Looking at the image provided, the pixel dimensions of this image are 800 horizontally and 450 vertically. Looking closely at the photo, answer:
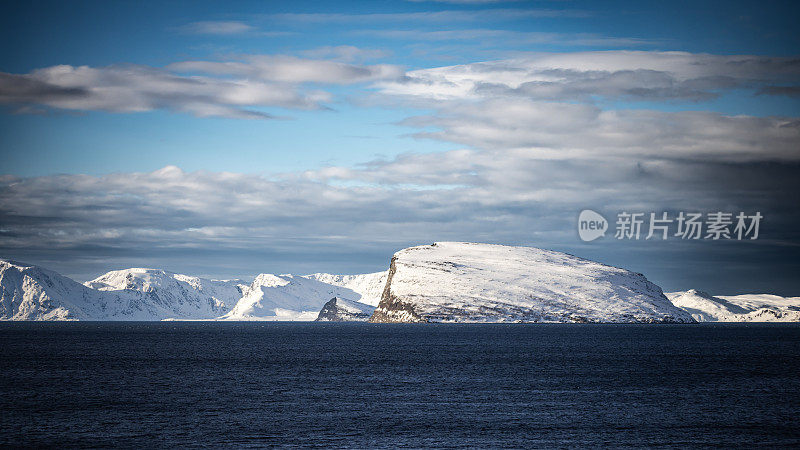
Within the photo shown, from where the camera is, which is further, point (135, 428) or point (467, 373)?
point (467, 373)

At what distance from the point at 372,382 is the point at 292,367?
31.2 metres

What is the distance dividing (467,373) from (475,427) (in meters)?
51.3

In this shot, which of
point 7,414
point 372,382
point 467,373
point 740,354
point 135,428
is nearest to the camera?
point 135,428

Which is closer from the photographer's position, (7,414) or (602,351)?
(7,414)

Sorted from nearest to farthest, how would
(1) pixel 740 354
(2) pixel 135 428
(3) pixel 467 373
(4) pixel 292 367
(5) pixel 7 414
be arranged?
(2) pixel 135 428 < (5) pixel 7 414 < (3) pixel 467 373 < (4) pixel 292 367 < (1) pixel 740 354

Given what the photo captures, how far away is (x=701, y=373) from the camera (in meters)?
122

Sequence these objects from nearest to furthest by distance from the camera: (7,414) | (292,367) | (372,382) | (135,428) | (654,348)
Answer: (135,428), (7,414), (372,382), (292,367), (654,348)

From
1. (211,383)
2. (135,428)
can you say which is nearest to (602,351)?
(211,383)

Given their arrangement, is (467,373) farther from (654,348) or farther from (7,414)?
(654,348)

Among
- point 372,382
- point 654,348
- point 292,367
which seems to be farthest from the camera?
point 654,348

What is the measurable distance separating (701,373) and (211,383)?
76963mm

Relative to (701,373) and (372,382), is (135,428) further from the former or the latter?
(701,373)

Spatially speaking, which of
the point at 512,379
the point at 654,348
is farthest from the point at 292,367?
the point at 654,348

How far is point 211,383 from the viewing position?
351 ft
